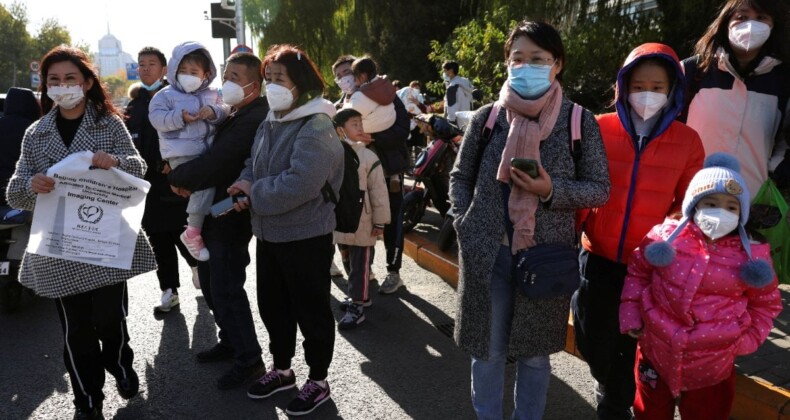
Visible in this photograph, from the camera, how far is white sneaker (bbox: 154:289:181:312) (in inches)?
191

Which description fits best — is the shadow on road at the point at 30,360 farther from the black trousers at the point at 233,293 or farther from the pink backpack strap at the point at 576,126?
the pink backpack strap at the point at 576,126

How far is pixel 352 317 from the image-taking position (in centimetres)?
456

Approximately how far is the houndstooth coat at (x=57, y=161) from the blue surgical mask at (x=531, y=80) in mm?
2046

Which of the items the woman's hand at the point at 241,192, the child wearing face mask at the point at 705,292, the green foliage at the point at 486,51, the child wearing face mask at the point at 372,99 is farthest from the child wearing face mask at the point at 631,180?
the green foliage at the point at 486,51

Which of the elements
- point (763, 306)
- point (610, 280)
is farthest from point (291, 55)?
point (763, 306)

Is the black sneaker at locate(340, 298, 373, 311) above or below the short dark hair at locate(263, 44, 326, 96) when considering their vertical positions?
below

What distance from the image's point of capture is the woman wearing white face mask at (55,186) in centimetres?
298

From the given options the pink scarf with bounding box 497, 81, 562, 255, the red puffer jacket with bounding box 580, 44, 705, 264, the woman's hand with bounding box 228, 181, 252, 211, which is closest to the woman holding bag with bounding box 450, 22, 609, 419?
the pink scarf with bounding box 497, 81, 562, 255

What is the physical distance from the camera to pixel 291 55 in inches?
123

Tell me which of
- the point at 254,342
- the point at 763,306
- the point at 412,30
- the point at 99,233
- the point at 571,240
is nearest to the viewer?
the point at 763,306

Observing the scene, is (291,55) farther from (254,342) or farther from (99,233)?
(254,342)

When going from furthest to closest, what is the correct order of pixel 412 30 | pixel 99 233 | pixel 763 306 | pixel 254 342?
pixel 412 30, pixel 254 342, pixel 99 233, pixel 763 306

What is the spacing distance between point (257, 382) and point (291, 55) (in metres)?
1.90

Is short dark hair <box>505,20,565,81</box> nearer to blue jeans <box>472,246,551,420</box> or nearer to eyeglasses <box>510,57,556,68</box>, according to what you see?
eyeglasses <box>510,57,556,68</box>
